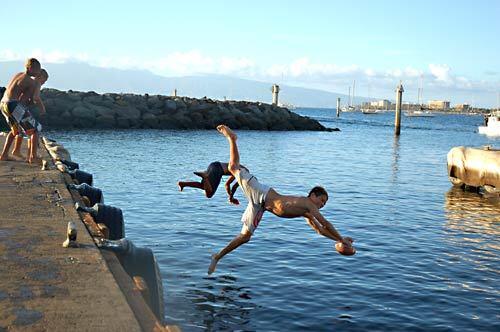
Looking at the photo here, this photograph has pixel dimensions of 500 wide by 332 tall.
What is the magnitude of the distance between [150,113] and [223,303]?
43749mm

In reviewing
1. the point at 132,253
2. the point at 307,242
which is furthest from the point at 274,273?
the point at 132,253

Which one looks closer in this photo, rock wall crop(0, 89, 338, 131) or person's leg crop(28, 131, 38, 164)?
person's leg crop(28, 131, 38, 164)

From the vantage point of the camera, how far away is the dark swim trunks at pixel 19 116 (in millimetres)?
11398

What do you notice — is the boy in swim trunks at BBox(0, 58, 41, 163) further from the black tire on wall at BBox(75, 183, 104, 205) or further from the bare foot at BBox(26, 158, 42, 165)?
the black tire on wall at BBox(75, 183, 104, 205)

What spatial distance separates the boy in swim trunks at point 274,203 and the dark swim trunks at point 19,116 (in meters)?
5.38

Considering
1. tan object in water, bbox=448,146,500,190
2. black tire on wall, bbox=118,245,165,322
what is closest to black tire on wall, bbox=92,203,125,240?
black tire on wall, bbox=118,245,165,322

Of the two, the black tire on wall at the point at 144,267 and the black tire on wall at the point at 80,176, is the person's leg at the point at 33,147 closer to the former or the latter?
the black tire on wall at the point at 80,176

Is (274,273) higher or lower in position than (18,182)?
lower

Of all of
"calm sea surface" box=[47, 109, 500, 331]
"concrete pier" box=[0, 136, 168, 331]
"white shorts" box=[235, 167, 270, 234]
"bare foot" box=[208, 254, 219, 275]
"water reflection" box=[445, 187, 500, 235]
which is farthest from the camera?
"water reflection" box=[445, 187, 500, 235]

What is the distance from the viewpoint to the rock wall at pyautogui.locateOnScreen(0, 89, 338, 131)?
4572cm

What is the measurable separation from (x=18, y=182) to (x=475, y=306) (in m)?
7.11

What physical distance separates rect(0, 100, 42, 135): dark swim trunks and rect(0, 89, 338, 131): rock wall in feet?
107

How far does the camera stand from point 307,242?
1229cm

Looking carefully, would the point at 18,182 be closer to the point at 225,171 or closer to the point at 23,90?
the point at 23,90
